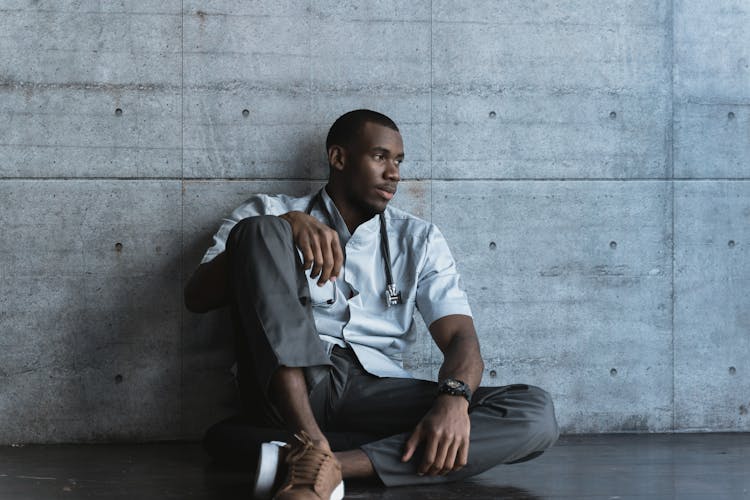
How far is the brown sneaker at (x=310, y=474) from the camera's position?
2.07m

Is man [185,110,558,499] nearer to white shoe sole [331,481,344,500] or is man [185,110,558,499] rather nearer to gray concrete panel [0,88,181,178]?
white shoe sole [331,481,344,500]

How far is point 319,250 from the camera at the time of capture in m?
2.44

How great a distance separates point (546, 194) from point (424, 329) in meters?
0.76

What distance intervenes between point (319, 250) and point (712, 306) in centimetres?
202

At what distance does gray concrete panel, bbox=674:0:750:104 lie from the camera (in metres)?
3.67

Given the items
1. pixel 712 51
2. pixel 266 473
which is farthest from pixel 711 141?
pixel 266 473

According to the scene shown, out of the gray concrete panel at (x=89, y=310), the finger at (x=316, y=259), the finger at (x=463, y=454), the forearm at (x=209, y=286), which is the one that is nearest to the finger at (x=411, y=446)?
the finger at (x=463, y=454)

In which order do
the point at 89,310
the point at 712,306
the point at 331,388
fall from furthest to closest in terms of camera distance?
the point at 712,306
the point at 89,310
the point at 331,388

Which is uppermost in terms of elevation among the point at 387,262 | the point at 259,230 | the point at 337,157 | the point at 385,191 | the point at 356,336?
the point at 337,157

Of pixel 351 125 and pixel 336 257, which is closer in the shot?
pixel 336 257

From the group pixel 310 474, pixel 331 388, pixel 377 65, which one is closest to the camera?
pixel 310 474

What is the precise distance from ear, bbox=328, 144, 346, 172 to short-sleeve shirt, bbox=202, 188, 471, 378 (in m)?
0.12

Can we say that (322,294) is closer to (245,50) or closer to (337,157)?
(337,157)

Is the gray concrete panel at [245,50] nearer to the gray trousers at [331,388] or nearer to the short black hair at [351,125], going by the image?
the short black hair at [351,125]
